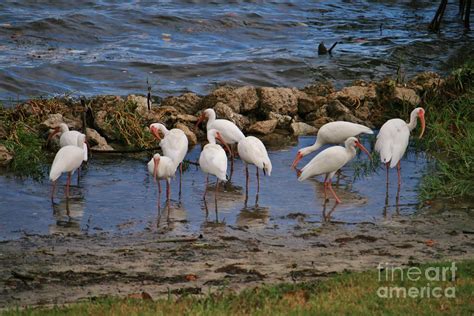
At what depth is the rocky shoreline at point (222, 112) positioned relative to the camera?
13.6 meters

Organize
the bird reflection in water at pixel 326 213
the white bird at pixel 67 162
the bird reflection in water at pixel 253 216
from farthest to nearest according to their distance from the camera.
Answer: the white bird at pixel 67 162, the bird reflection in water at pixel 326 213, the bird reflection in water at pixel 253 216

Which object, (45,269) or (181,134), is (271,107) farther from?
(45,269)

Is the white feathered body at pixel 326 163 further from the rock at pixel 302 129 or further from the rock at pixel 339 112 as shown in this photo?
the rock at pixel 339 112

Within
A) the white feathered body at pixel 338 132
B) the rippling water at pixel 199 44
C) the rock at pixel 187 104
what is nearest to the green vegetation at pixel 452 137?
the white feathered body at pixel 338 132

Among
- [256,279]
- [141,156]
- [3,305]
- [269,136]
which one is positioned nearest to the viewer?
[3,305]

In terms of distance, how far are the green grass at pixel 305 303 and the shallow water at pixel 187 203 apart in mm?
2541

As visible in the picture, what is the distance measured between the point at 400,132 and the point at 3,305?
640cm

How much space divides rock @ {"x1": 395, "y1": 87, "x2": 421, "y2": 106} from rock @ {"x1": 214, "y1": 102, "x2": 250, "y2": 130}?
2.50m

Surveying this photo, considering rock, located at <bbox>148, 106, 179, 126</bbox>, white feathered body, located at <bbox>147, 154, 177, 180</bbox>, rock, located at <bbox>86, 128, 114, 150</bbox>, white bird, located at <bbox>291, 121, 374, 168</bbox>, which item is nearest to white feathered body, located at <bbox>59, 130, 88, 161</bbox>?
rock, located at <bbox>86, 128, 114, 150</bbox>

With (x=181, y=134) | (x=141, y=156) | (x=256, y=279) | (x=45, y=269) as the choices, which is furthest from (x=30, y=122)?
(x=256, y=279)

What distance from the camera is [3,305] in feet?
22.2

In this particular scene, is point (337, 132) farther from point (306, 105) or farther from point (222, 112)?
point (306, 105)

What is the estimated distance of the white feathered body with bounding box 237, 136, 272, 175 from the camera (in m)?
11.4

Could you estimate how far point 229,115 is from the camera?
14.6 m
